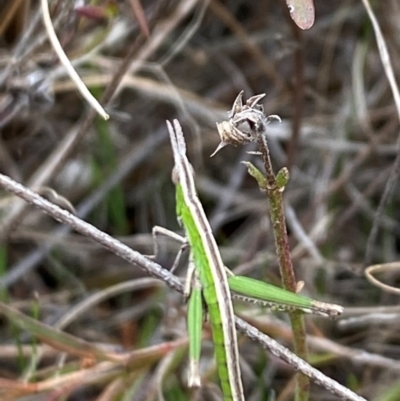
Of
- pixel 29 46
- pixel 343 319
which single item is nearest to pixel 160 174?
pixel 29 46

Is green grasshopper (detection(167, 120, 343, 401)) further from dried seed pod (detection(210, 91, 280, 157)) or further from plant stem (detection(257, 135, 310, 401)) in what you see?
dried seed pod (detection(210, 91, 280, 157))

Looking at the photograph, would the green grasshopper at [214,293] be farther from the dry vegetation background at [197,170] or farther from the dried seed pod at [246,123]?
the dry vegetation background at [197,170]

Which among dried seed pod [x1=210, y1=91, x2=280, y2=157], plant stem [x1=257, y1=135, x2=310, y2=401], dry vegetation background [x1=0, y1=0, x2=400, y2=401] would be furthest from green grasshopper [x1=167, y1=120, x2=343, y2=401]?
dry vegetation background [x1=0, y1=0, x2=400, y2=401]

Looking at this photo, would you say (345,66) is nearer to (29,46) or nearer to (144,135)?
(144,135)

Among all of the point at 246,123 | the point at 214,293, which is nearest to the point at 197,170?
the point at 214,293

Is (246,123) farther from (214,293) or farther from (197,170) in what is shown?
(197,170)
